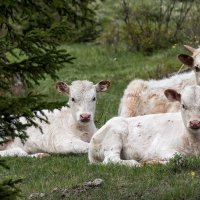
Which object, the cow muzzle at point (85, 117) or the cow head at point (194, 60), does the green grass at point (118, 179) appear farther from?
the cow head at point (194, 60)

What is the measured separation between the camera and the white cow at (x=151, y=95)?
17.3 meters

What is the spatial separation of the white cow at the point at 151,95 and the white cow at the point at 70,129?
0.81 m

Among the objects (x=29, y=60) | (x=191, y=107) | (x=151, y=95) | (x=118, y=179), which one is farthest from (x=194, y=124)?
(x=151, y=95)

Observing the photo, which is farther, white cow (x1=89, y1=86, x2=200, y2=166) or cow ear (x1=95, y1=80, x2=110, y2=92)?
cow ear (x1=95, y1=80, x2=110, y2=92)

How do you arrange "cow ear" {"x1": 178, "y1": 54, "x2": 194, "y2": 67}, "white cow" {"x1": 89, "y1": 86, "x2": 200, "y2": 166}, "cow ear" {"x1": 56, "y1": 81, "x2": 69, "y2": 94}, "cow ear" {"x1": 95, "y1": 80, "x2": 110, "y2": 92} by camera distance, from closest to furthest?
"white cow" {"x1": 89, "y1": 86, "x2": 200, "y2": 166} → "cow ear" {"x1": 178, "y1": 54, "x2": 194, "y2": 67} → "cow ear" {"x1": 56, "y1": 81, "x2": 69, "y2": 94} → "cow ear" {"x1": 95, "y1": 80, "x2": 110, "y2": 92}

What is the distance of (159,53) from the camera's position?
97.6 feet

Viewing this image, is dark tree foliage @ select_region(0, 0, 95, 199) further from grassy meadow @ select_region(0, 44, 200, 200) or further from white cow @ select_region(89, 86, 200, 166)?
white cow @ select_region(89, 86, 200, 166)

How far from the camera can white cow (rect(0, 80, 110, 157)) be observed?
54.0 ft

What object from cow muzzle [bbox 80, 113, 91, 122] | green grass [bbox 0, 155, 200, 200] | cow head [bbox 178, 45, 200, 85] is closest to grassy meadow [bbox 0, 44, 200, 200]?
green grass [bbox 0, 155, 200, 200]

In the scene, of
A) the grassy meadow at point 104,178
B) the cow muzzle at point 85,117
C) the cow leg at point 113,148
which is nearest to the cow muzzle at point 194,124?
the grassy meadow at point 104,178

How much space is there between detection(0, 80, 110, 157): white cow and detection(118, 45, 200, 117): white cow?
807mm

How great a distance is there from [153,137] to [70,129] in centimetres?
345

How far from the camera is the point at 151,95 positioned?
1775 cm

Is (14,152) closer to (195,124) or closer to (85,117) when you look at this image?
(85,117)
